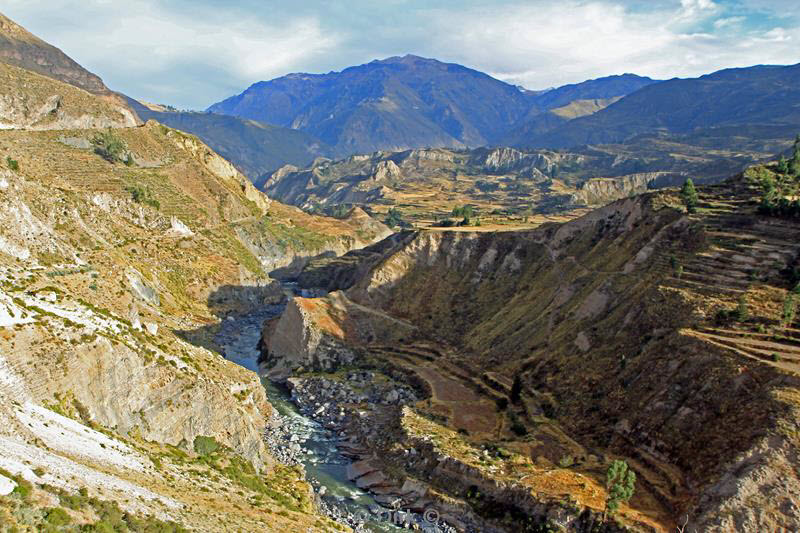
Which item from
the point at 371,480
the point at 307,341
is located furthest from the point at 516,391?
the point at 307,341

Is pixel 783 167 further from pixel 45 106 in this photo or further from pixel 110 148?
pixel 45 106

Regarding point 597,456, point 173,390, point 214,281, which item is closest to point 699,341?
point 597,456

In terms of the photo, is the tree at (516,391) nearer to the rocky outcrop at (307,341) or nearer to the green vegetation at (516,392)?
the green vegetation at (516,392)

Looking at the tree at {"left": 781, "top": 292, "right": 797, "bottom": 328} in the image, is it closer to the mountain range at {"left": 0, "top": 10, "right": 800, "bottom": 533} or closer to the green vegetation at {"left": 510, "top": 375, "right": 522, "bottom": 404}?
the mountain range at {"left": 0, "top": 10, "right": 800, "bottom": 533}

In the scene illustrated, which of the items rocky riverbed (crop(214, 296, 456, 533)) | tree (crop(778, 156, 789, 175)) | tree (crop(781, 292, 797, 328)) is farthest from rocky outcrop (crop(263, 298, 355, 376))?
tree (crop(778, 156, 789, 175))

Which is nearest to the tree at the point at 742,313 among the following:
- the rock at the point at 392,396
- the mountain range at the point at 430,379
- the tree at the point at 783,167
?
the mountain range at the point at 430,379

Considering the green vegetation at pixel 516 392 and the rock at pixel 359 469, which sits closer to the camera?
the rock at pixel 359 469

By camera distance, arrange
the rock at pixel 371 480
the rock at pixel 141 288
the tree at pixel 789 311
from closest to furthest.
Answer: the tree at pixel 789 311 < the rock at pixel 371 480 < the rock at pixel 141 288

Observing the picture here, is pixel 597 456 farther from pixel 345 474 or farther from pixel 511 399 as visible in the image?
pixel 345 474
